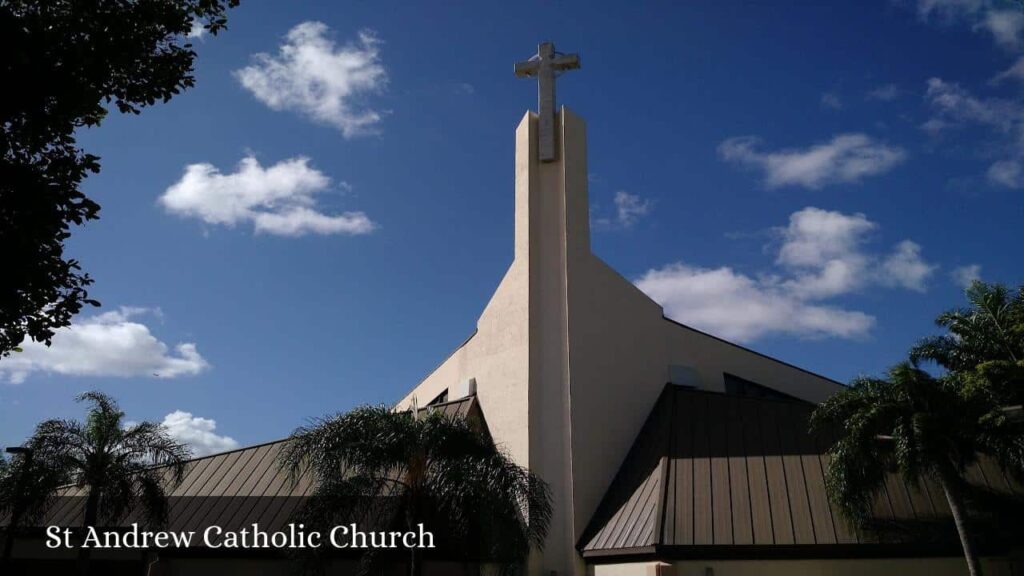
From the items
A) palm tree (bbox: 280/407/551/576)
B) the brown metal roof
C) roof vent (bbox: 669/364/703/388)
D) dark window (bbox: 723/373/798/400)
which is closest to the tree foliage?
palm tree (bbox: 280/407/551/576)

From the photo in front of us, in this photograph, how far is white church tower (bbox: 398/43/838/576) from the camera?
25250 millimetres

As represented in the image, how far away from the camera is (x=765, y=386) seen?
1226 inches

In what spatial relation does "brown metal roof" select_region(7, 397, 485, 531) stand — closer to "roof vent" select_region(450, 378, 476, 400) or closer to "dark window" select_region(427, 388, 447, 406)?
"roof vent" select_region(450, 378, 476, 400)

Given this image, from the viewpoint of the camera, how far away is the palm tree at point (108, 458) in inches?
852

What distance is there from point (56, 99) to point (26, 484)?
46.3 feet

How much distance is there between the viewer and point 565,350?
2631 cm

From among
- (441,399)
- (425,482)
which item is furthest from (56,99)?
(441,399)

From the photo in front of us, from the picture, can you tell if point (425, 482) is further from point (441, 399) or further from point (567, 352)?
point (441, 399)

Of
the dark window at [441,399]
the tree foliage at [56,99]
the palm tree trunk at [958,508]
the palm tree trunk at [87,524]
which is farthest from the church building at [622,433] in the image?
the tree foliage at [56,99]

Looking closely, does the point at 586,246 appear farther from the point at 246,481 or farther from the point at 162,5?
the point at 162,5

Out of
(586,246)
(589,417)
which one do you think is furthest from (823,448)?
(586,246)

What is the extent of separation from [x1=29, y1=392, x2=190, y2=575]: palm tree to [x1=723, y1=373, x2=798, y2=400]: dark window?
18333mm

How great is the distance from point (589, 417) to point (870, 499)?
27.3 feet

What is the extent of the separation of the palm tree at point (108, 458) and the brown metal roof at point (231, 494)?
3.06m
